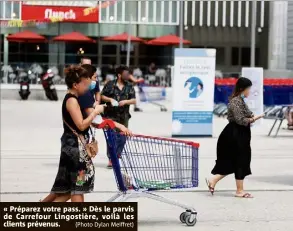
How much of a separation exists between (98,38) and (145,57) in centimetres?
326

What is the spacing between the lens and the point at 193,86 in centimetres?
1884

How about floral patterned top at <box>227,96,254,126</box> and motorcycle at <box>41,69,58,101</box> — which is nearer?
floral patterned top at <box>227,96,254,126</box>

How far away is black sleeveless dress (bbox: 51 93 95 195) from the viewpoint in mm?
7766

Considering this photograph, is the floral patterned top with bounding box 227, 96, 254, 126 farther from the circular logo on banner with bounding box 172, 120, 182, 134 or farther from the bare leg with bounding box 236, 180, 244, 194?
the circular logo on banner with bounding box 172, 120, 182, 134

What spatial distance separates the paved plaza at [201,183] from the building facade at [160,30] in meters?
30.4

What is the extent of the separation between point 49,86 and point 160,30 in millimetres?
19300

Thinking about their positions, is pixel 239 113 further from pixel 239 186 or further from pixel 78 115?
pixel 78 115

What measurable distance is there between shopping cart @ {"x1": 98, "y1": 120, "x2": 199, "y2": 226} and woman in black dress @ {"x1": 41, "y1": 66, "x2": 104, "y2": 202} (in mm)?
360

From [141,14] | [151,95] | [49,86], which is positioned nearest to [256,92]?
[151,95]

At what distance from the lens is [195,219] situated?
28.3 ft

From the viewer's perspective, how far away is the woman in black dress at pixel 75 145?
773 cm

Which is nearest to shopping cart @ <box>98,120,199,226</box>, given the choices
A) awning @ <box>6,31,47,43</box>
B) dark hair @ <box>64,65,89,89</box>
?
dark hair @ <box>64,65,89,89</box>

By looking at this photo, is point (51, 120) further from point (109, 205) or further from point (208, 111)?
point (109, 205)

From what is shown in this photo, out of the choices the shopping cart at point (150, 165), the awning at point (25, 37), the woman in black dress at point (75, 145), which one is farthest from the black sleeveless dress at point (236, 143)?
the awning at point (25, 37)
